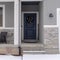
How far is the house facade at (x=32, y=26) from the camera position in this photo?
44.6 ft

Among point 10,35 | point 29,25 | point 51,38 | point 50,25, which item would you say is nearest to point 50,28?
point 50,25

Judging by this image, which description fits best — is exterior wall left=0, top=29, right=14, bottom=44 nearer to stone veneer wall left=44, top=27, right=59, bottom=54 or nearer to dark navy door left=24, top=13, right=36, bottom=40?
dark navy door left=24, top=13, right=36, bottom=40

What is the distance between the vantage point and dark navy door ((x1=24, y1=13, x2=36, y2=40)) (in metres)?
17.4

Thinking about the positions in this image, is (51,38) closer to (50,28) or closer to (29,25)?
(50,28)

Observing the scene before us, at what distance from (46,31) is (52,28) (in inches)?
18.7

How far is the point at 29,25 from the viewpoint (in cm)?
1759

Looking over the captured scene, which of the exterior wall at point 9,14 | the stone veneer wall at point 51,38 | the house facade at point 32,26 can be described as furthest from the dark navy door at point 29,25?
the stone veneer wall at point 51,38

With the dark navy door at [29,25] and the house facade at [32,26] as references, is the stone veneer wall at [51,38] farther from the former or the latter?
the dark navy door at [29,25]

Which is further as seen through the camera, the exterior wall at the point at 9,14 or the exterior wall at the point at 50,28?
the exterior wall at the point at 9,14

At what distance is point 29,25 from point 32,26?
0.28 meters

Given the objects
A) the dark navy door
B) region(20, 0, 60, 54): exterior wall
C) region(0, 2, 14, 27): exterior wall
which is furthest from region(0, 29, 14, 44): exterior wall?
region(20, 0, 60, 54): exterior wall

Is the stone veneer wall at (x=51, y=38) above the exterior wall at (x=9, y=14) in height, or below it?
below

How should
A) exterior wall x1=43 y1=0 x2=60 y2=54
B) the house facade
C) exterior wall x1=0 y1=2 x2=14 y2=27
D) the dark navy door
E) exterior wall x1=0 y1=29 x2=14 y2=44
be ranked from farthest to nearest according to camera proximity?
the dark navy door → exterior wall x1=0 y1=2 x2=14 y2=27 → exterior wall x1=0 y1=29 x2=14 y2=44 → exterior wall x1=43 y1=0 x2=60 y2=54 → the house facade

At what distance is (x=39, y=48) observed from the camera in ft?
43.9
